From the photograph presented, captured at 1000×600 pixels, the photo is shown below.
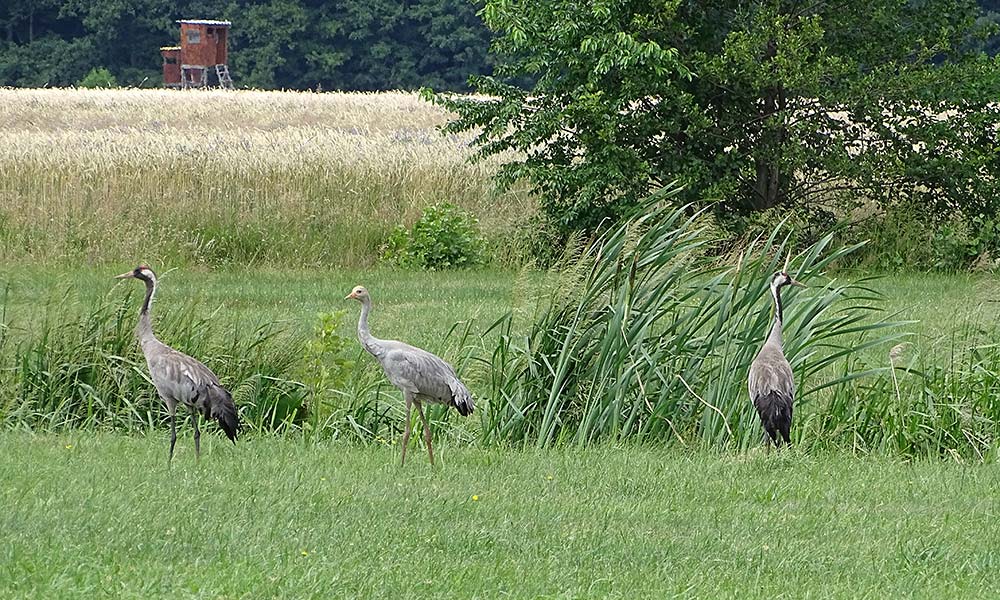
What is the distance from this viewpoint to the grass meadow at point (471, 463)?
6613 mm

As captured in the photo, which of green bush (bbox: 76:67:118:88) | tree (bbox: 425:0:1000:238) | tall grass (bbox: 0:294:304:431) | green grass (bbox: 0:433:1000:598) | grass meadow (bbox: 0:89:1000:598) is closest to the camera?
green grass (bbox: 0:433:1000:598)

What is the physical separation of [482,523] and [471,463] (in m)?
1.90

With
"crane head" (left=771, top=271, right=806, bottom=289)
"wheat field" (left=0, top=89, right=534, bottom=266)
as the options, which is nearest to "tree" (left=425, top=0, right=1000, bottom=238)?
"wheat field" (left=0, top=89, right=534, bottom=266)

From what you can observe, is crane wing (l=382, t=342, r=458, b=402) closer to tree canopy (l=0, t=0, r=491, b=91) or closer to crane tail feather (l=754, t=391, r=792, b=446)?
crane tail feather (l=754, t=391, r=792, b=446)

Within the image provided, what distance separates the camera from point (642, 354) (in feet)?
35.0

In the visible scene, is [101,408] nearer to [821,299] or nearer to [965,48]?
[821,299]

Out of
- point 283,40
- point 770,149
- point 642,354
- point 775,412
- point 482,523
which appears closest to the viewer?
point 482,523

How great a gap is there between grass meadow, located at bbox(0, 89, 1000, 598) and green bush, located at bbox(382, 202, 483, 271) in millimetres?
1332

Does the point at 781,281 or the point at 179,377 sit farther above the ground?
the point at 781,281

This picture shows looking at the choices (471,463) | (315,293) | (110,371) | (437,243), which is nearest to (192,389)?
(471,463)

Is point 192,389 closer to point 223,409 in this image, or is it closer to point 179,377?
point 179,377

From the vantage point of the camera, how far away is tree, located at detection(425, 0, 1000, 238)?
20047 millimetres

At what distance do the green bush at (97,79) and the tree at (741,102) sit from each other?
52.7 metres

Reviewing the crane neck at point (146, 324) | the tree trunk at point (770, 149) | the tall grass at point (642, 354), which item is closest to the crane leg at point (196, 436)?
the crane neck at point (146, 324)
